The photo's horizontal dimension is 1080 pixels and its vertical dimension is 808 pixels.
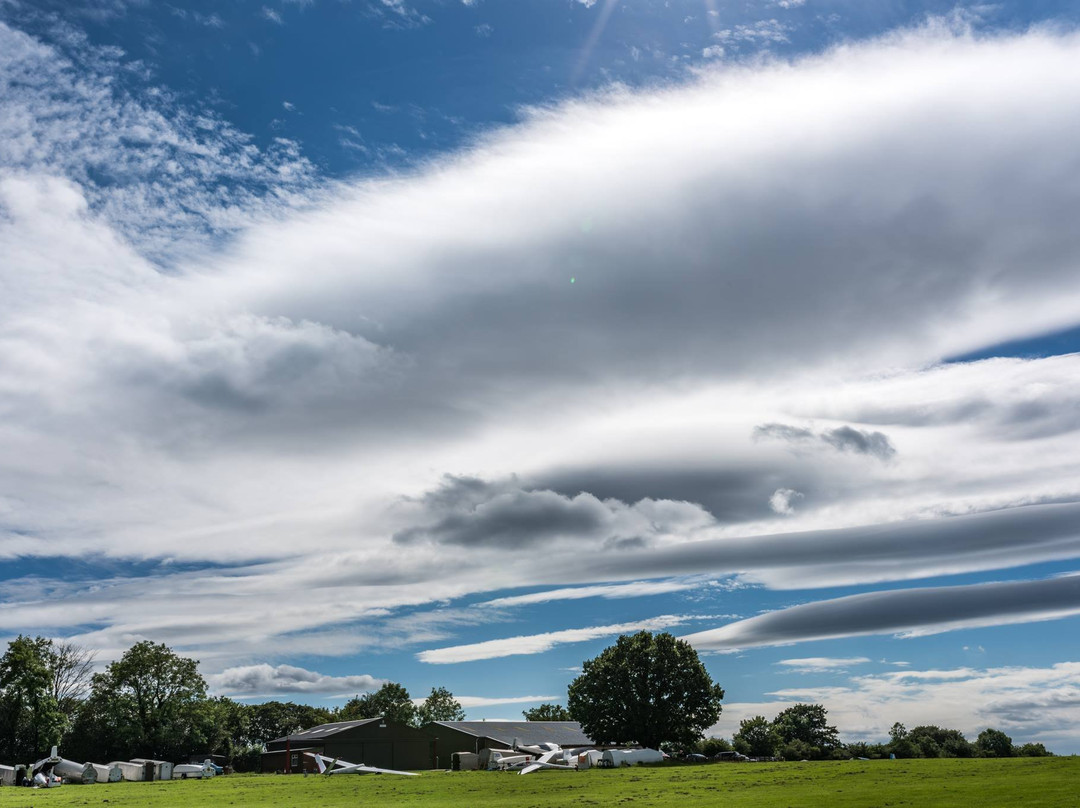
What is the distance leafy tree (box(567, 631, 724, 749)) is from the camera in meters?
106

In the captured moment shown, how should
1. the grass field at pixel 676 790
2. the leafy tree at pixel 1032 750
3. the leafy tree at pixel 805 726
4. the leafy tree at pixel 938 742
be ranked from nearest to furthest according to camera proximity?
the grass field at pixel 676 790 → the leafy tree at pixel 1032 750 → the leafy tree at pixel 938 742 → the leafy tree at pixel 805 726

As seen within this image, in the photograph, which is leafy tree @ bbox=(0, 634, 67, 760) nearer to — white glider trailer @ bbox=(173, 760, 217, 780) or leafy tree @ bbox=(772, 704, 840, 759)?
white glider trailer @ bbox=(173, 760, 217, 780)

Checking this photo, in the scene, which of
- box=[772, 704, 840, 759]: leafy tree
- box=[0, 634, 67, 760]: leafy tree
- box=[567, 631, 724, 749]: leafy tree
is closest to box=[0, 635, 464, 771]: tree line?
box=[0, 634, 67, 760]: leafy tree

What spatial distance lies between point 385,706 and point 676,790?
123 m

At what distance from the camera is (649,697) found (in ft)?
352

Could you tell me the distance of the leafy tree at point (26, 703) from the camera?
104 metres

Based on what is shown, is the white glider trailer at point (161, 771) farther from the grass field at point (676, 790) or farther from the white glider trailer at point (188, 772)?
the grass field at point (676, 790)

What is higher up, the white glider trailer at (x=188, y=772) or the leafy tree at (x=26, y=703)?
the leafy tree at (x=26, y=703)

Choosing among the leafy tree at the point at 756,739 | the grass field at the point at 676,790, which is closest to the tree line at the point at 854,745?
the leafy tree at the point at 756,739

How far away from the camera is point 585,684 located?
11044 centimetres

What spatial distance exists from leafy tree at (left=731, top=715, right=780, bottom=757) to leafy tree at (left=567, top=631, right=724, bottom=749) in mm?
15038

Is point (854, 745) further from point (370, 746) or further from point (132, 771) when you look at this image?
point (132, 771)

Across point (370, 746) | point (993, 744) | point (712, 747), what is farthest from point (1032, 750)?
point (370, 746)

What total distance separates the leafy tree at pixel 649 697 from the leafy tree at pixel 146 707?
179 feet
